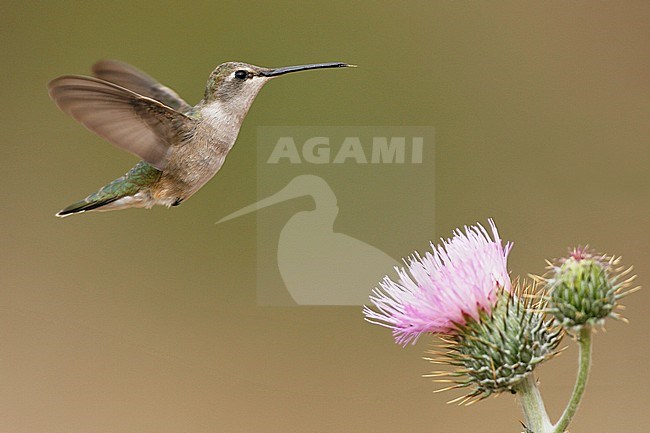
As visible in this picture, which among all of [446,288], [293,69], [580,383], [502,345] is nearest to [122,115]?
[293,69]

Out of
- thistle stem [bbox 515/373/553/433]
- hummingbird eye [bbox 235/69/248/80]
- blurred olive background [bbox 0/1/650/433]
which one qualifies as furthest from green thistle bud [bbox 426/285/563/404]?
blurred olive background [bbox 0/1/650/433]

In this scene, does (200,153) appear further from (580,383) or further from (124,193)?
(580,383)

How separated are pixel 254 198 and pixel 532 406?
141 inches

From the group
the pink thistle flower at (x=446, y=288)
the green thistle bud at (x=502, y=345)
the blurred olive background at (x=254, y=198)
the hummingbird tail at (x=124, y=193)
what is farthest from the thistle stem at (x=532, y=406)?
the blurred olive background at (x=254, y=198)

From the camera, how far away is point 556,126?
15.9ft

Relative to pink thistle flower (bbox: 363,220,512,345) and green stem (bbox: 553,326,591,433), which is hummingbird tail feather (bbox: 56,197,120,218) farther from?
green stem (bbox: 553,326,591,433)

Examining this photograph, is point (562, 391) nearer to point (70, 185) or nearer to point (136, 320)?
point (136, 320)

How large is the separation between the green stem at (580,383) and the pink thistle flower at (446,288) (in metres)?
0.23

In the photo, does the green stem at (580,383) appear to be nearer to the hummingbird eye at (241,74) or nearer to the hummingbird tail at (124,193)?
the hummingbird eye at (241,74)

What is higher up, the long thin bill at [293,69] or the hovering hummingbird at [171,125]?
the long thin bill at [293,69]

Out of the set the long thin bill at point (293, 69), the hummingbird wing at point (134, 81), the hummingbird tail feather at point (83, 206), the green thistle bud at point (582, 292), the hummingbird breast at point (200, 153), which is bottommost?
the green thistle bud at point (582, 292)

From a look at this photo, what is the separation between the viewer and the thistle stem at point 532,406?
1.15m

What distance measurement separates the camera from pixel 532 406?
47.2 inches

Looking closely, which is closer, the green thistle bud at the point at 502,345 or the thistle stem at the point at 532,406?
the thistle stem at the point at 532,406
